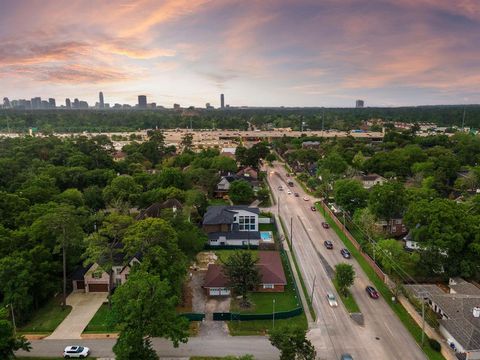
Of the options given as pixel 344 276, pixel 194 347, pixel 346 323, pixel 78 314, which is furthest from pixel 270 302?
pixel 78 314

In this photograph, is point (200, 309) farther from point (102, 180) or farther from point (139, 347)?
point (102, 180)

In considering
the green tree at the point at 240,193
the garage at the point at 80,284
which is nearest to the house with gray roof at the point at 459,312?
the garage at the point at 80,284

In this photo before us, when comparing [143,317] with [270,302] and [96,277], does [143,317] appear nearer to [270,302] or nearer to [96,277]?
[270,302]

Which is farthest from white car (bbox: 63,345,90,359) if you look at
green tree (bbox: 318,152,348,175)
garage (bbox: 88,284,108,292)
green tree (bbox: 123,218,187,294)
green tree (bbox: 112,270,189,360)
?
green tree (bbox: 318,152,348,175)

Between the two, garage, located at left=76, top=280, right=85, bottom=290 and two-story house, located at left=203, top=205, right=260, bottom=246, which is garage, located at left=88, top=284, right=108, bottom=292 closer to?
garage, located at left=76, top=280, right=85, bottom=290

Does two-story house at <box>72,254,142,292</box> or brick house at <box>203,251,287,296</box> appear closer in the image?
brick house at <box>203,251,287,296</box>
